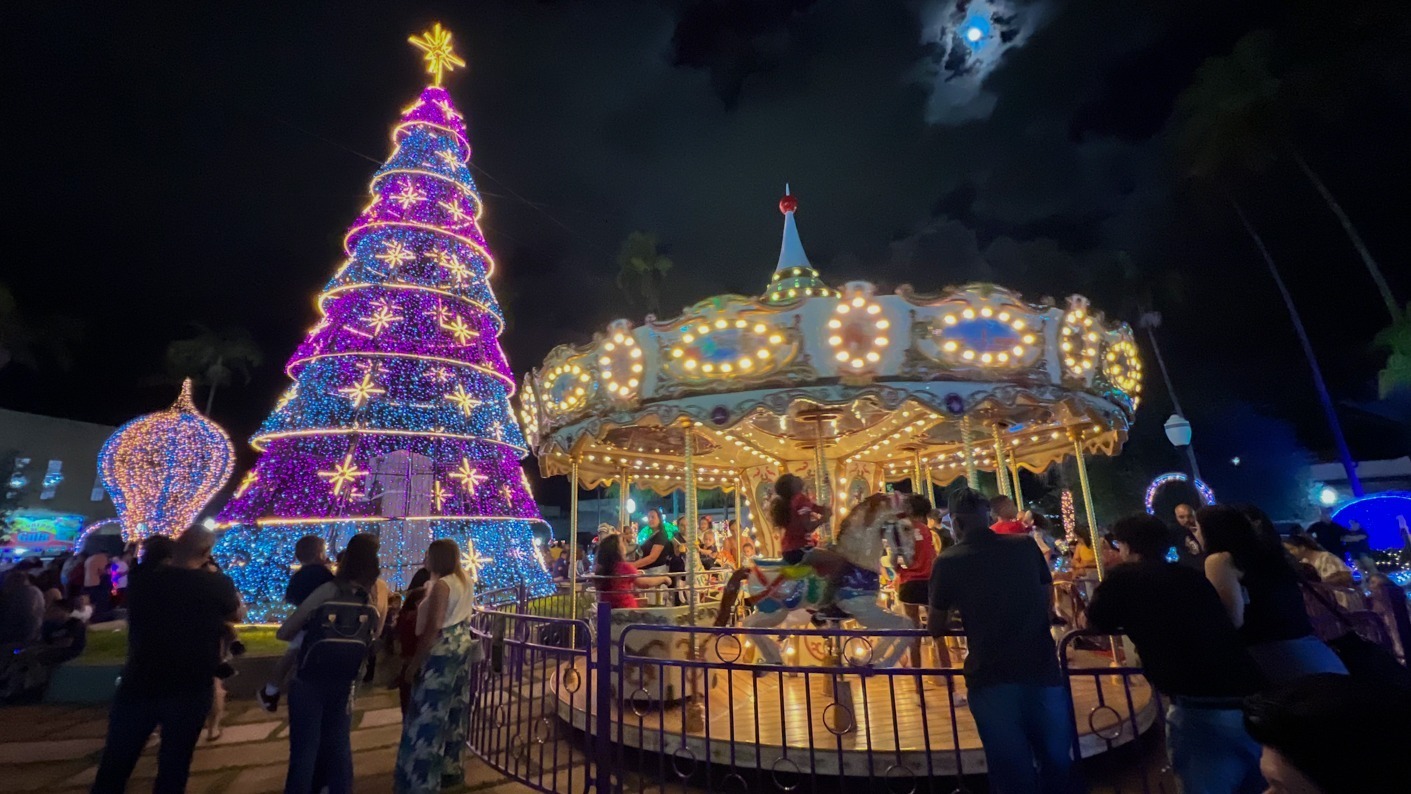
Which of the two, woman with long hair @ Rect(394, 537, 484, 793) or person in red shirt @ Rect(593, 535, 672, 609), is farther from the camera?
person in red shirt @ Rect(593, 535, 672, 609)

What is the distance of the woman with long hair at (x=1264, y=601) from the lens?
2498 millimetres

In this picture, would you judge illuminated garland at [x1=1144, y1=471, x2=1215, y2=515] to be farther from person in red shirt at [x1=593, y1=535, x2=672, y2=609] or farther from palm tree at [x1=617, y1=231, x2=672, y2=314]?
palm tree at [x1=617, y1=231, x2=672, y2=314]

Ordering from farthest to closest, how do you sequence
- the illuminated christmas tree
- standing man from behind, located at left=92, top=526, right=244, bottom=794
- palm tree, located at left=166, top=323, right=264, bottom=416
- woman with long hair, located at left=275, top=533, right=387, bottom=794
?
1. palm tree, located at left=166, top=323, right=264, bottom=416
2. the illuminated christmas tree
3. woman with long hair, located at left=275, top=533, right=387, bottom=794
4. standing man from behind, located at left=92, top=526, right=244, bottom=794

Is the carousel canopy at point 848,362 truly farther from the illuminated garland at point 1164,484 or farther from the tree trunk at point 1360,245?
the tree trunk at point 1360,245

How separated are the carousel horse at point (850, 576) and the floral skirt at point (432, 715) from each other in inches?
87.4

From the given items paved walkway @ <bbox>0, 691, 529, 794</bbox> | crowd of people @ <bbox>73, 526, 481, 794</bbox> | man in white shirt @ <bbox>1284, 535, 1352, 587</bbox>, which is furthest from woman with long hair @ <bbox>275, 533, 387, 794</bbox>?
man in white shirt @ <bbox>1284, 535, 1352, 587</bbox>

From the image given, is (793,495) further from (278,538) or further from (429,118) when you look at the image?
(429,118)

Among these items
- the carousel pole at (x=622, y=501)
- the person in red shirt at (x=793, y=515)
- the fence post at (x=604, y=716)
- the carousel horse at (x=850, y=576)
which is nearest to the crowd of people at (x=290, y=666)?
the fence post at (x=604, y=716)

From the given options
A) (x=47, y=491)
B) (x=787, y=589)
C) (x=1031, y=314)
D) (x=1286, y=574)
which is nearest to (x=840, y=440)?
(x=1031, y=314)

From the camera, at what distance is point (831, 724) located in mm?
4555

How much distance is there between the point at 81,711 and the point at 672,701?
262 inches

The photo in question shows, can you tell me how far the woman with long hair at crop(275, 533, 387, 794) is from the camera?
10.6 feet

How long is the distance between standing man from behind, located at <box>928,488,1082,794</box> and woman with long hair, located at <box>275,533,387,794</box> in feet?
9.80

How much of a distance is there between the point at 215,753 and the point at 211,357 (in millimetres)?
31856
